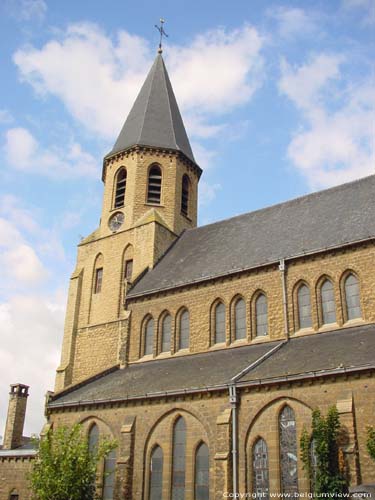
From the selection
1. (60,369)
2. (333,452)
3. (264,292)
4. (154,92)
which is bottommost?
(333,452)

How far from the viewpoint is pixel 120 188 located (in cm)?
3531

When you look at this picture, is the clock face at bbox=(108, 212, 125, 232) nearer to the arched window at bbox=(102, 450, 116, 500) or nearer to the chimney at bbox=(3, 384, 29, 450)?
the chimney at bbox=(3, 384, 29, 450)

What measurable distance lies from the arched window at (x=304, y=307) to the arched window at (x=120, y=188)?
14760 mm

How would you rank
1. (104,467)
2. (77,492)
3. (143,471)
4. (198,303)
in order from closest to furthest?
1. (77,492)
2. (143,471)
3. (104,467)
4. (198,303)

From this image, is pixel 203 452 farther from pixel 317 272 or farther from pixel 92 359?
pixel 92 359

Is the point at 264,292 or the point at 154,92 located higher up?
the point at 154,92

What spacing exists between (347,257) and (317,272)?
54.1 inches

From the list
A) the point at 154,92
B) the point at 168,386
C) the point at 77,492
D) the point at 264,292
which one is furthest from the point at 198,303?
the point at 154,92

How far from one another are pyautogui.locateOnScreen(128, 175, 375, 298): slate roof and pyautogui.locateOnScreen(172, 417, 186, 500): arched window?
25.9 feet

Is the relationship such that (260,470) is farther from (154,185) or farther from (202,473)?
(154,185)

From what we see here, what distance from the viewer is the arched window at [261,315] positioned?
2380 centimetres

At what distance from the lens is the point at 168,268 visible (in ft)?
97.2

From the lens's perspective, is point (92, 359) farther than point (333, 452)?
Yes

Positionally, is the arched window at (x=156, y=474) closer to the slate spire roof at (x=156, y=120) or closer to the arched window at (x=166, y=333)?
the arched window at (x=166, y=333)
